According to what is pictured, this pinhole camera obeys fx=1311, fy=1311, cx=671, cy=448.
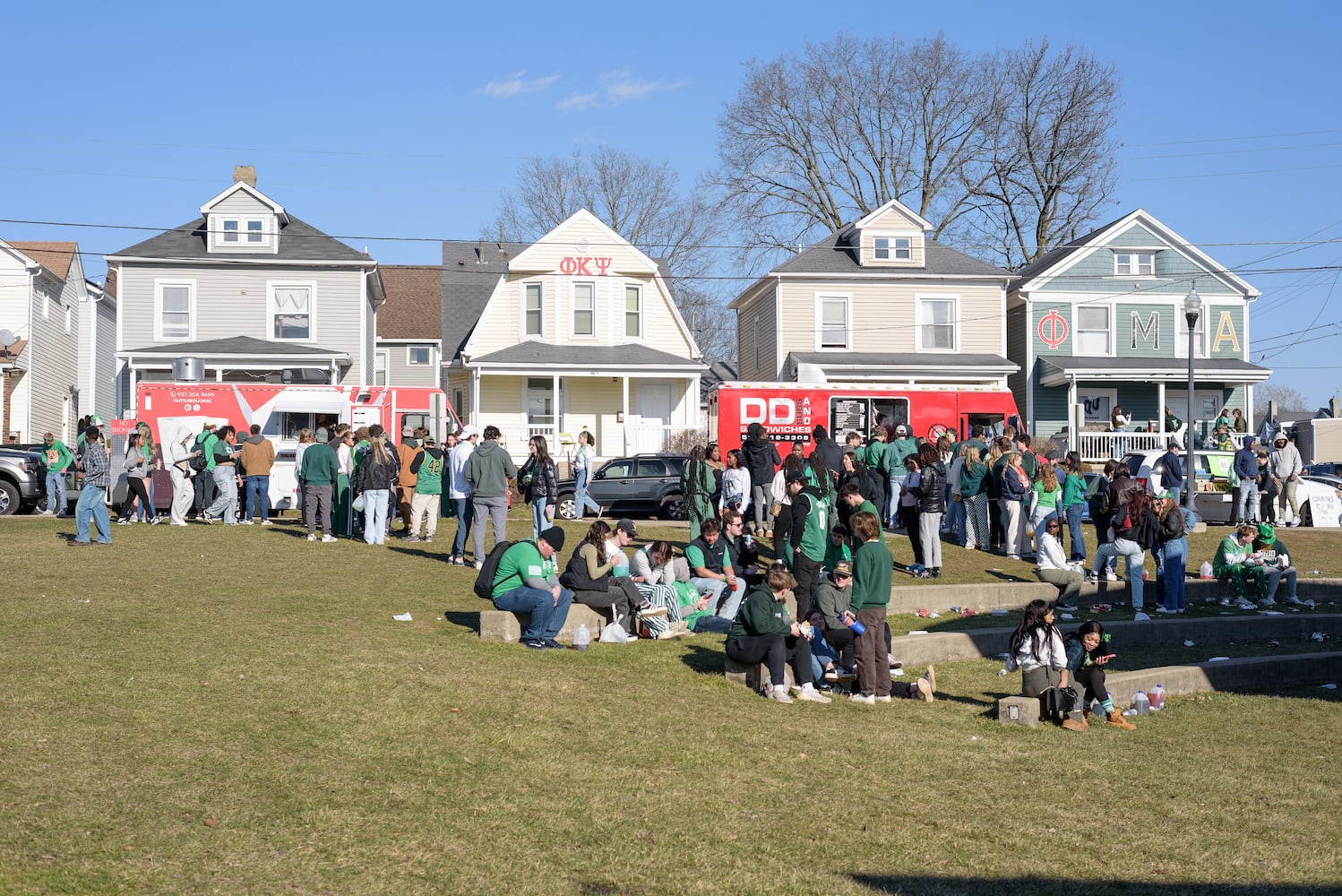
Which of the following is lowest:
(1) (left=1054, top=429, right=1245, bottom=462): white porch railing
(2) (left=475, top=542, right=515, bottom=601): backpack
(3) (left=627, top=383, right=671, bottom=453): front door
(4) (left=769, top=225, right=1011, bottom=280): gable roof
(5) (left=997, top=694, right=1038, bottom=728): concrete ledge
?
(5) (left=997, top=694, right=1038, bottom=728): concrete ledge

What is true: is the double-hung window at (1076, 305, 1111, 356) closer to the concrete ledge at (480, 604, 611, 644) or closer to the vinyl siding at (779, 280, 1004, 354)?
the vinyl siding at (779, 280, 1004, 354)

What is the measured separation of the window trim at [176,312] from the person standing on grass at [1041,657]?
30.3m

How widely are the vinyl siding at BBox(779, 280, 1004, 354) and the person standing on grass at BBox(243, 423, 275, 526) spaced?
20285mm

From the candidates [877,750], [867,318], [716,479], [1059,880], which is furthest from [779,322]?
[1059,880]

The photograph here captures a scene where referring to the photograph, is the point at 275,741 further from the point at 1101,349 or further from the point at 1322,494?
the point at 1101,349

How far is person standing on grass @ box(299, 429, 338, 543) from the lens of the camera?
20.0 meters

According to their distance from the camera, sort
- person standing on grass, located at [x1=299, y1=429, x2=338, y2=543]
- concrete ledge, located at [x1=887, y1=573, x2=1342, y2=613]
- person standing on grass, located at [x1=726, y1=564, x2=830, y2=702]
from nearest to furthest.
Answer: person standing on grass, located at [x1=726, y1=564, x2=830, y2=702], concrete ledge, located at [x1=887, y1=573, x2=1342, y2=613], person standing on grass, located at [x1=299, y1=429, x2=338, y2=543]

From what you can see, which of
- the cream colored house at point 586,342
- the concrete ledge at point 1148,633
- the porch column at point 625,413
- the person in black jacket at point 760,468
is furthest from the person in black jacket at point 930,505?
the cream colored house at point 586,342

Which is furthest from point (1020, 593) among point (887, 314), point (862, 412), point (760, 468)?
point (887, 314)

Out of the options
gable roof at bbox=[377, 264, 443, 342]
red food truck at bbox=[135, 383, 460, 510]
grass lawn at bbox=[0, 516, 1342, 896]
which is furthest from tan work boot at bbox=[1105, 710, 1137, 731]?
gable roof at bbox=[377, 264, 443, 342]

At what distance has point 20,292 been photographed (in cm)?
4012

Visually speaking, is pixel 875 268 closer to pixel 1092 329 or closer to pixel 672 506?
pixel 1092 329

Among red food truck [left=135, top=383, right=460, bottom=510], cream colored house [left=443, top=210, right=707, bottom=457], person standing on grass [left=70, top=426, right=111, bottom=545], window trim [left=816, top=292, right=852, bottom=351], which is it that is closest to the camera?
person standing on grass [left=70, top=426, right=111, bottom=545]

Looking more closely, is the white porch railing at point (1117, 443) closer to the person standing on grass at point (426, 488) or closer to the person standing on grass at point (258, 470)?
the person standing on grass at point (426, 488)
